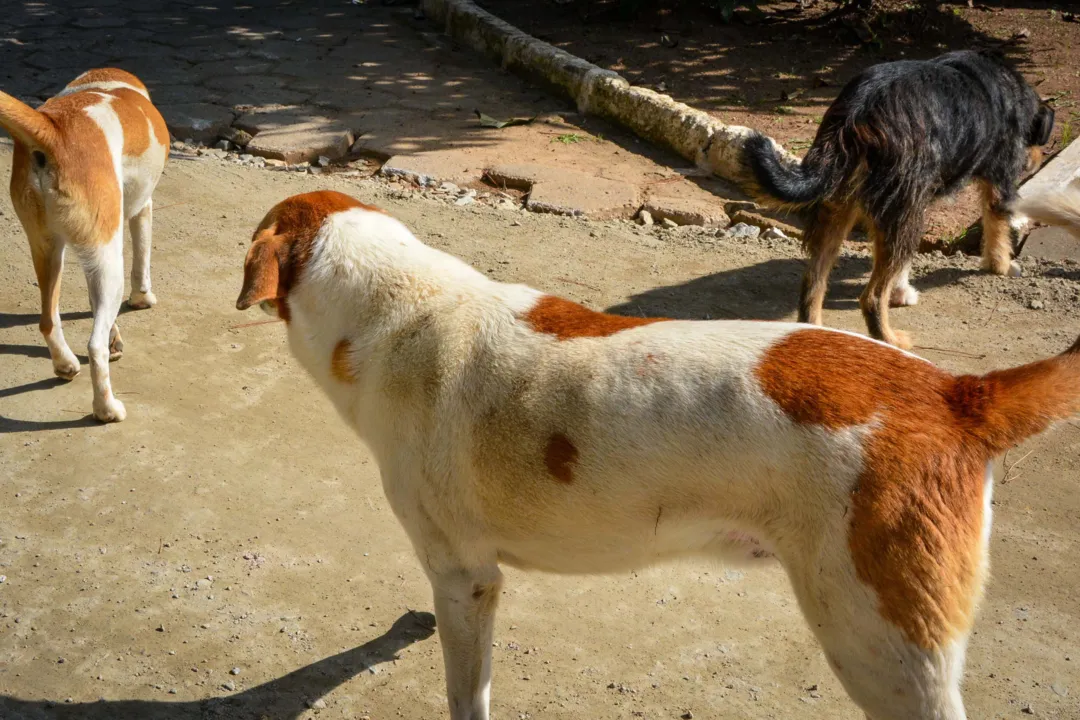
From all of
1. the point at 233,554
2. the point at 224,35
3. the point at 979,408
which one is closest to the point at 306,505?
the point at 233,554

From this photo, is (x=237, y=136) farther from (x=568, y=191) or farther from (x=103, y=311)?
(x=103, y=311)

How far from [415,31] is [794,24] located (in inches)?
164

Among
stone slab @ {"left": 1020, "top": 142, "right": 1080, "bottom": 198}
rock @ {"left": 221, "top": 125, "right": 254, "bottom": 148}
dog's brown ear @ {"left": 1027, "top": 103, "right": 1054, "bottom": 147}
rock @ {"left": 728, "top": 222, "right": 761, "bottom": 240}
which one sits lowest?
rock @ {"left": 221, "top": 125, "right": 254, "bottom": 148}

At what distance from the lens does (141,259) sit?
5277mm

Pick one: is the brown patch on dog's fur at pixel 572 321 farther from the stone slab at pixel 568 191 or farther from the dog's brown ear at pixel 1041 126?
the dog's brown ear at pixel 1041 126

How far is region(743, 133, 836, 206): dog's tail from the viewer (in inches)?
177

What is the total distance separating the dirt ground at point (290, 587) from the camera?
312cm

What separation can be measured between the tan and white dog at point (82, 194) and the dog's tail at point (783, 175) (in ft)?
9.52

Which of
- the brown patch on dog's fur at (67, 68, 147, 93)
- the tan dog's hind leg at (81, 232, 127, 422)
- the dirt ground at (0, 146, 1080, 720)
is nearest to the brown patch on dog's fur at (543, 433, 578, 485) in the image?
the dirt ground at (0, 146, 1080, 720)

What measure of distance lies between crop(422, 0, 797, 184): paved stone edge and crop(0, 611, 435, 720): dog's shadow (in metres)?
4.35

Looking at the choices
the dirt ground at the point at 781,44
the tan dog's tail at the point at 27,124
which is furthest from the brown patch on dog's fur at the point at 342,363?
the dirt ground at the point at 781,44

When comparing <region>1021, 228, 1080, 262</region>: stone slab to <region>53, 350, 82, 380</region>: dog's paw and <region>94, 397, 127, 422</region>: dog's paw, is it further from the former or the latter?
<region>53, 350, 82, 380</region>: dog's paw

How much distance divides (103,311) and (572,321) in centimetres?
265

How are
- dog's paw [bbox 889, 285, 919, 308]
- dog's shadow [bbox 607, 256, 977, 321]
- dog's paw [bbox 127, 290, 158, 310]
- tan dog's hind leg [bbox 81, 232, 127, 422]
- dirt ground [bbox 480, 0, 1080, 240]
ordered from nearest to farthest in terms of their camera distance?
tan dog's hind leg [bbox 81, 232, 127, 422] → dog's paw [bbox 127, 290, 158, 310] → dog's shadow [bbox 607, 256, 977, 321] → dog's paw [bbox 889, 285, 919, 308] → dirt ground [bbox 480, 0, 1080, 240]
